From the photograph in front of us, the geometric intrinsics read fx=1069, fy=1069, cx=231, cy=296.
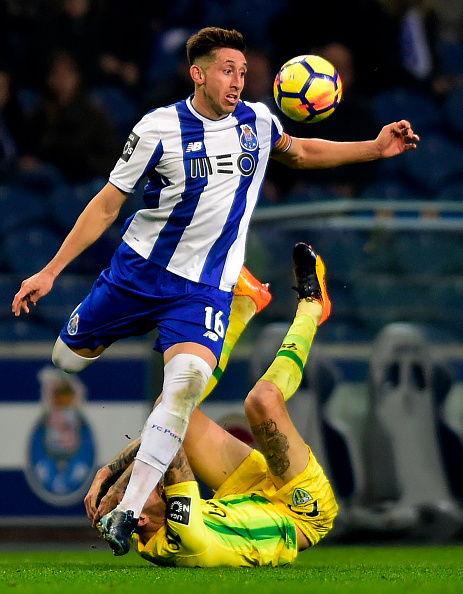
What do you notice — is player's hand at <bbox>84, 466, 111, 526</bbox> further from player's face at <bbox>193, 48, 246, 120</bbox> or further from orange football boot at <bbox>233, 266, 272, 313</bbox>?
player's face at <bbox>193, 48, 246, 120</bbox>

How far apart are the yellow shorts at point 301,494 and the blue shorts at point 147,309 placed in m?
0.65

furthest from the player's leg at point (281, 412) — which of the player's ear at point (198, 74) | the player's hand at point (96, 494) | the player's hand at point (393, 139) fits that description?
the player's ear at point (198, 74)

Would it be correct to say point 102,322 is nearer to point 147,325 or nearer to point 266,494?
point 147,325

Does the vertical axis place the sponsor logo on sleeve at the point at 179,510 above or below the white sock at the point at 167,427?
below

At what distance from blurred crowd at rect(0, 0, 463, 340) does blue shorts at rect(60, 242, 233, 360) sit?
164 inches

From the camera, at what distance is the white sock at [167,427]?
4000 mm

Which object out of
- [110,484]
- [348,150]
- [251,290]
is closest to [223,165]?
[348,150]

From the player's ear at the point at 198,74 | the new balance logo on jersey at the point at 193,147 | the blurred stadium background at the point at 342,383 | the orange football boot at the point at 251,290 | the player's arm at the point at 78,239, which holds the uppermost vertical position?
the player's ear at the point at 198,74

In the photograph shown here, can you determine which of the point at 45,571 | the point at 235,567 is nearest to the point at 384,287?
the point at 235,567

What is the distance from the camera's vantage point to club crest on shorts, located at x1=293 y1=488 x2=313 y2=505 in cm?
448

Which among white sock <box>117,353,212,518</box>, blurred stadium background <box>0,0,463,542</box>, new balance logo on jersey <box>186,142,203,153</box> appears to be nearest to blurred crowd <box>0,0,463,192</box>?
blurred stadium background <box>0,0,463,542</box>

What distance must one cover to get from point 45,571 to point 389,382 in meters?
3.23

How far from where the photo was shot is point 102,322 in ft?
15.1

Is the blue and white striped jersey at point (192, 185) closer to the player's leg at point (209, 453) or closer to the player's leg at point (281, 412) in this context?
the player's leg at point (281, 412)
